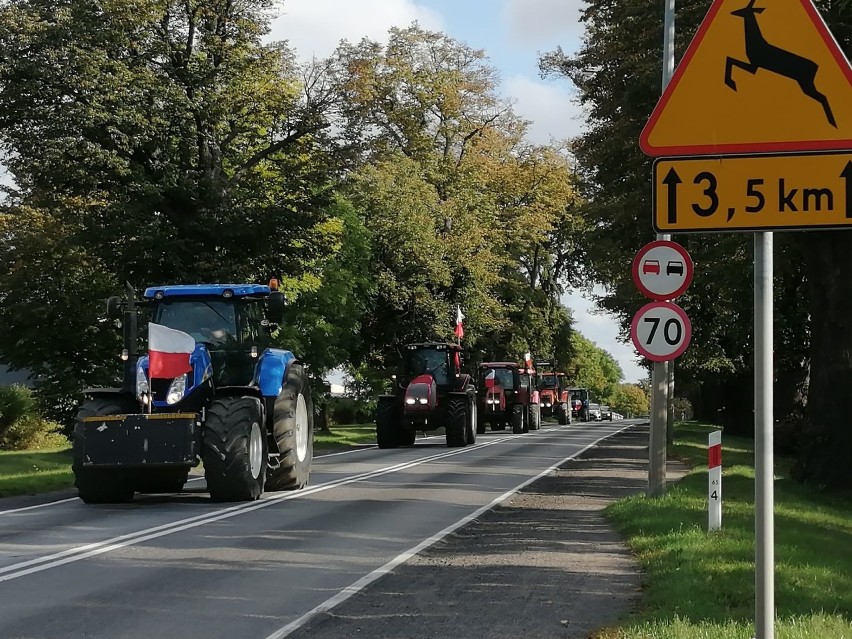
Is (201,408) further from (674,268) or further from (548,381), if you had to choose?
(548,381)

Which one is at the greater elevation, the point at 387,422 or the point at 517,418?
the point at 387,422

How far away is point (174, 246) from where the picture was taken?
3122 centimetres

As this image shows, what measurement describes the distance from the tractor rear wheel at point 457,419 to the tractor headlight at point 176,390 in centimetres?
1720

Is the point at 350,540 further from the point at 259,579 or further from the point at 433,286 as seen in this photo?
the point at 433,286

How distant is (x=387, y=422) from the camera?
34469 millimetres

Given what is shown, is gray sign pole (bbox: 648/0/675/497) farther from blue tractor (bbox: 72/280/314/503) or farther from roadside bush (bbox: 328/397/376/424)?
roadside bush (bbox: 328/397/376/424)

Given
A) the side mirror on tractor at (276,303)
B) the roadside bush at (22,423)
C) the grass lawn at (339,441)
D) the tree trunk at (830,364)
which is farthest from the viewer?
the roadside bush at (22,423)

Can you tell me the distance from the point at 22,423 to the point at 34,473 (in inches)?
646

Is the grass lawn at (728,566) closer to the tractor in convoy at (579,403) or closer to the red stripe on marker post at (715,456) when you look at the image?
the red stripe on marker post at (715,456)

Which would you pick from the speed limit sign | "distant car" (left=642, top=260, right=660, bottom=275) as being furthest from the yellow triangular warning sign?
"distant car" (left=642, top=260, right=660, bottom=275)

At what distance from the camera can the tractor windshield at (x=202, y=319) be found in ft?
59.7

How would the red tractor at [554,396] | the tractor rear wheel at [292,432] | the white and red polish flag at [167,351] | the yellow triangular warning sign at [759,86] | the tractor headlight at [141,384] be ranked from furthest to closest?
1. the red tractor at [554,396]
2. the tractor rear wheel at [292,432]
3. the tractor headlight at [141,384]
4. the white and red polish flag at [167,351]
5. the yellow triangular warning sign at [759,86]

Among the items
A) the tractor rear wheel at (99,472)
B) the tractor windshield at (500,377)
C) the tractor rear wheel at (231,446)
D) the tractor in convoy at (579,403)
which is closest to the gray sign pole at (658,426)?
the tractor rear wheel at (231,446)

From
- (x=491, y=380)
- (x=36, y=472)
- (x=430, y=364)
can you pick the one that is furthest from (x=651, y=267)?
(x=491, y=380)
